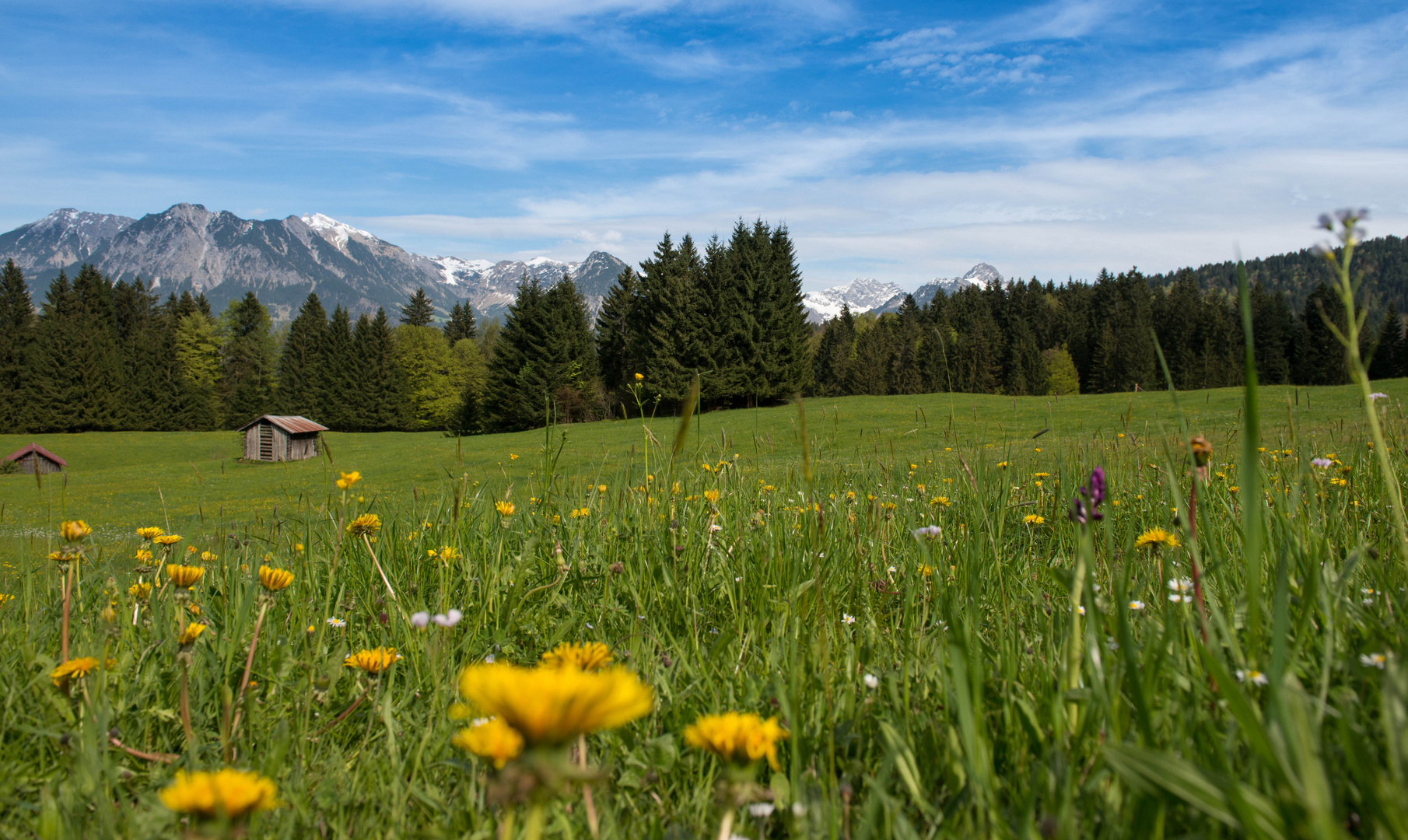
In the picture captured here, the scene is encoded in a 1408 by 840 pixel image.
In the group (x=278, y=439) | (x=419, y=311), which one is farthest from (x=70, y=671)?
(x=419, y=311)

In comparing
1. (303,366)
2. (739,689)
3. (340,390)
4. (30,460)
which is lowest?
(30,460)

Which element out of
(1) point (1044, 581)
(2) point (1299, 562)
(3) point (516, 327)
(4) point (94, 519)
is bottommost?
(4) point (94, 519)

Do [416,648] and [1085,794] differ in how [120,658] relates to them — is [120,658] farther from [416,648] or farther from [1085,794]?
[1085,794]

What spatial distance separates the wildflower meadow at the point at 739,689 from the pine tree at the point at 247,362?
59.6 metres

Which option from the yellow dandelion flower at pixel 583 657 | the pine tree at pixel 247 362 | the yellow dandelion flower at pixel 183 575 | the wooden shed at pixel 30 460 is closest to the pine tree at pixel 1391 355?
the yellow dandelion flower at pixel 583 657

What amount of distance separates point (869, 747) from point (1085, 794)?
287 mm

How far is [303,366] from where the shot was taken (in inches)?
2084

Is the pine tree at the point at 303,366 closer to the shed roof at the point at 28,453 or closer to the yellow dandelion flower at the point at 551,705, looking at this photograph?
the shed roof at the point at 28,453

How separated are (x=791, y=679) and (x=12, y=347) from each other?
61.7m

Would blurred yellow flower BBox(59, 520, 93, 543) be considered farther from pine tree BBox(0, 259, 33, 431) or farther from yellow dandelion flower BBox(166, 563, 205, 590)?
pine tree BBox(0, 259, 33, 431)

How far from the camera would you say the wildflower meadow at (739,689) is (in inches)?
24.5

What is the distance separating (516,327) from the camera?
3738 centimetres

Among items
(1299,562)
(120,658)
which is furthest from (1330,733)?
(120,658)

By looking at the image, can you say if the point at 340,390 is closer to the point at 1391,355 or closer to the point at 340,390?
the point at 340,390
